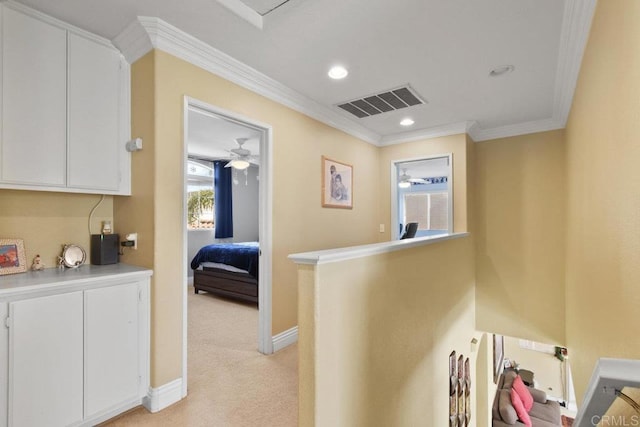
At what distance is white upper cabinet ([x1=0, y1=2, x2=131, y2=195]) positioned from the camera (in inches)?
70.1

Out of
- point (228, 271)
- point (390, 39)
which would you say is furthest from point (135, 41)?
point (228, 271)

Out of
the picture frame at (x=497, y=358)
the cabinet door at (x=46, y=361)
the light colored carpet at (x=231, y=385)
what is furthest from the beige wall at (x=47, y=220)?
the picture frame at (x=497, y=358)

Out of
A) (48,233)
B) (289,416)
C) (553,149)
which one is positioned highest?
(553,149)

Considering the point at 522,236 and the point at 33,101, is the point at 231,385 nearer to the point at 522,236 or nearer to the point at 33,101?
the point at 33,101

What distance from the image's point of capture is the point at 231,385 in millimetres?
2281

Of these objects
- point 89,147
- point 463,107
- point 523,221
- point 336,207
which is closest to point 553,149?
point 523,221

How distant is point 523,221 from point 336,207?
2.58 meters

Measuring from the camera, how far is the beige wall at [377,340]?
1293 millimetres

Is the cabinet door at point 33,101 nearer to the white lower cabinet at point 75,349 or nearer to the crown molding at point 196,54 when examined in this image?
the crown molding at point 196,54

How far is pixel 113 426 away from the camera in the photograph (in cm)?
181

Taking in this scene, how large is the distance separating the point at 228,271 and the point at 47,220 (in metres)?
2.76

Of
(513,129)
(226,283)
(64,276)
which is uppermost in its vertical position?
(513,129)

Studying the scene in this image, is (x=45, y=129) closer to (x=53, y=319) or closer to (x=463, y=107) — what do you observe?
(x=53, y=319)

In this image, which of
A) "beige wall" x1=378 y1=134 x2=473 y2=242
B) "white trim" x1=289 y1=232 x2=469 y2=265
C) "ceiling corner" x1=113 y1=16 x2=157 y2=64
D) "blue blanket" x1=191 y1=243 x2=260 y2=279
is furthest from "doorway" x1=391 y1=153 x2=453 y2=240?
"ceiling corner" x1=113 y1=16 x2=157 y2=64
